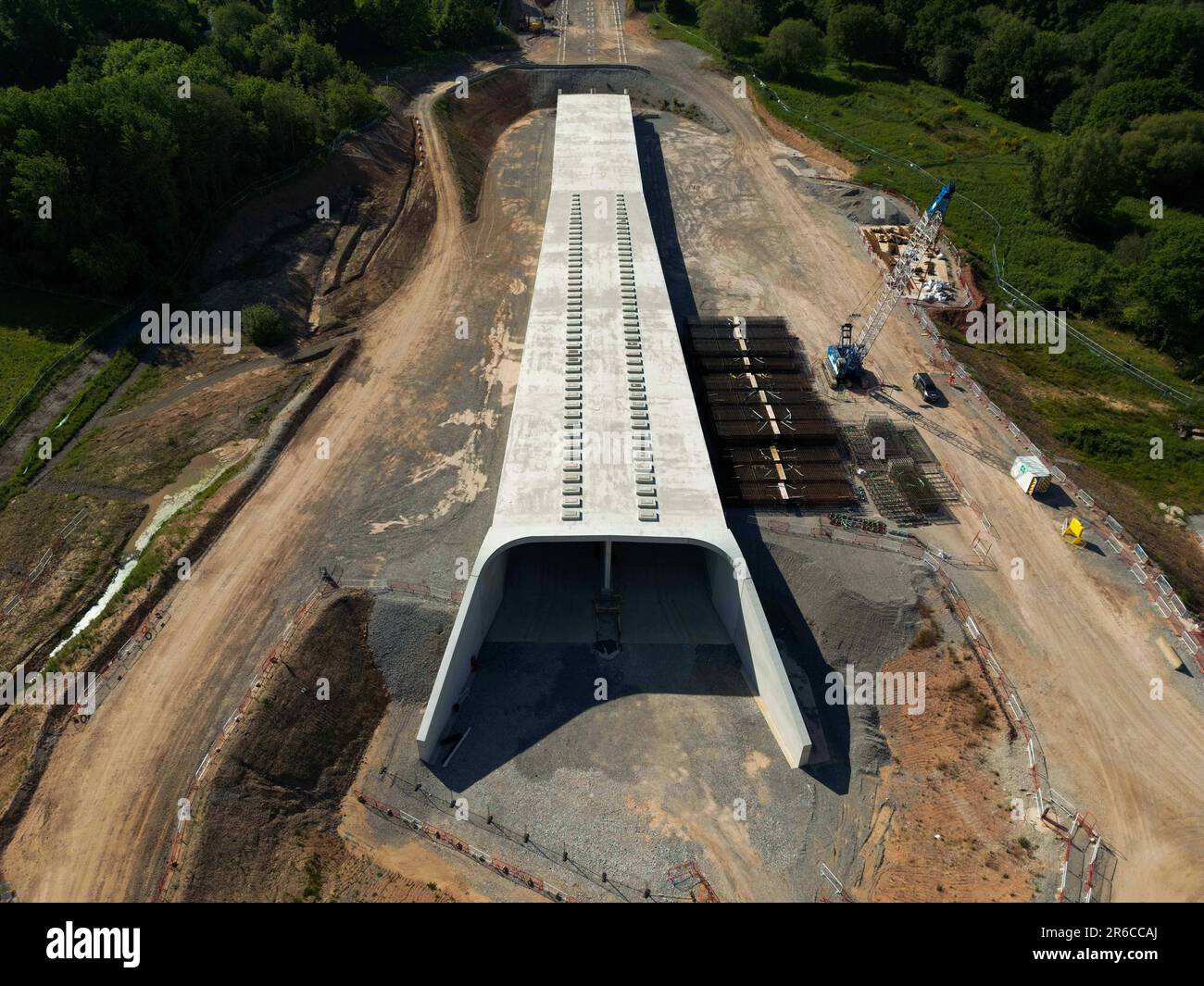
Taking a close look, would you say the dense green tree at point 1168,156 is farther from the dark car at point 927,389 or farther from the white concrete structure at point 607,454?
the white concrete structure at point 607,454

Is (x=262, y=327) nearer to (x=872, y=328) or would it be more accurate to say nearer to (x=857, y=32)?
(x=872, y=328)

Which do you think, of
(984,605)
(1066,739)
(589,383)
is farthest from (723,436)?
(1066,739)

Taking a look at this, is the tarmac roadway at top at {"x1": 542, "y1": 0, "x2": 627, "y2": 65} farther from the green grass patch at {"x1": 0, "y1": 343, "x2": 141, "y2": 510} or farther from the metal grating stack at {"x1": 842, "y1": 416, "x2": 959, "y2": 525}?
the metal grating stack at {"x1": 842, "y1": 416, "x2": 959, "y2": 525}

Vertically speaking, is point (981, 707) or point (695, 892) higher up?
point (981, 707)

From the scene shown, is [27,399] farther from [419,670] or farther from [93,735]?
[419,670]

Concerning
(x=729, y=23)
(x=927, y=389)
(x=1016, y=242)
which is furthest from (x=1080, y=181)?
(x=729, y=23)

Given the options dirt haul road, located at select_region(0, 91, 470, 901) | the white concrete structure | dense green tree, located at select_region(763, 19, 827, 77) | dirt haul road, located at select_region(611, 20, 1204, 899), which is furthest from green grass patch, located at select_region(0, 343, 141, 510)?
dense green tree, located at select_region(763, 19, 827, 77)
